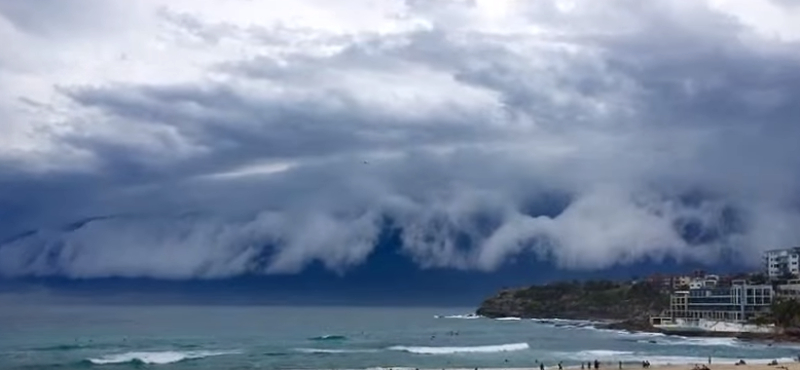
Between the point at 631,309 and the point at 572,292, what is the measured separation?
79.2 ft

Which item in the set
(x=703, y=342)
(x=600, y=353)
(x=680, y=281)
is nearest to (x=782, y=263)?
(x=680, y=281)

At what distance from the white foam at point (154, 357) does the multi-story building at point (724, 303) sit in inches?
2493

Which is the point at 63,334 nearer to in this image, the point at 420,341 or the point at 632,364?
the point at 420,341

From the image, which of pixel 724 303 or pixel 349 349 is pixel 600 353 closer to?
pixel 349 349

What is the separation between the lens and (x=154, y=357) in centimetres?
7531

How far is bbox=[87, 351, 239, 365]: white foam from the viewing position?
72188 millimetres

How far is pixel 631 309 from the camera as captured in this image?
157 metres

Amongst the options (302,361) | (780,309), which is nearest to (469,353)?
(302,361)

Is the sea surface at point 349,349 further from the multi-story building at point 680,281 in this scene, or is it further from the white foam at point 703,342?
the multi-story building at point 680,281

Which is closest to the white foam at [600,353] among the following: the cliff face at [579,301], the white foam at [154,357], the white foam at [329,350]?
the white foam at [329,350]

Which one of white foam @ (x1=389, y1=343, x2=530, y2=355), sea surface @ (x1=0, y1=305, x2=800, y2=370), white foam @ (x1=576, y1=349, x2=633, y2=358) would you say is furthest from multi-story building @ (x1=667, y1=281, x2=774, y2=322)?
white foam @ (x1=576, y1=349, x2=633, y2=358)

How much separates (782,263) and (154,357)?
4636 inches

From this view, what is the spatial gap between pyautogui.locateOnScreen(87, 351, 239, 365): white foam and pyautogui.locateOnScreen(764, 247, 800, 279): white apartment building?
103557 mm

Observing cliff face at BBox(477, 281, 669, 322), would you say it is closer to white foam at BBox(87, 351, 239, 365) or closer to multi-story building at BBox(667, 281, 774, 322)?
multi-story building at BBox(667, 281, 774, 322)
